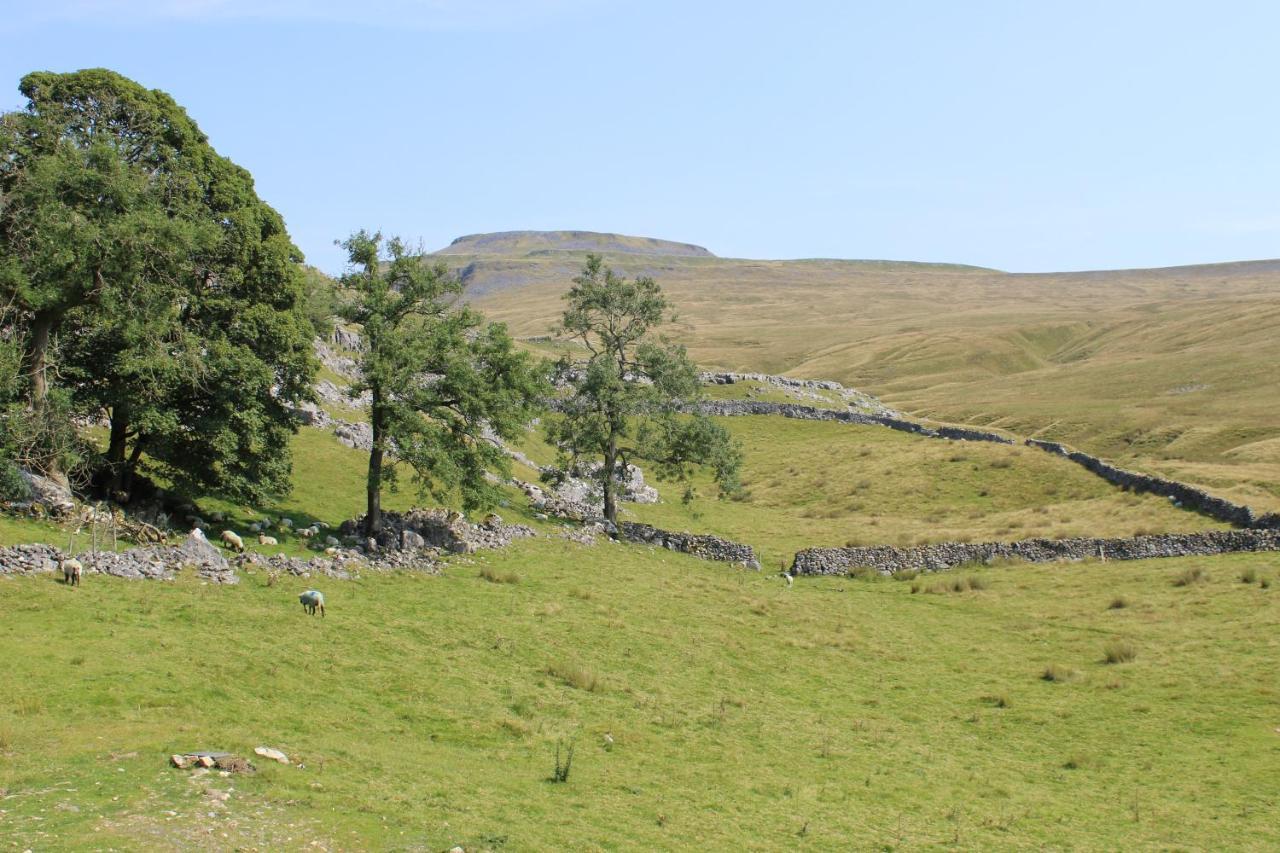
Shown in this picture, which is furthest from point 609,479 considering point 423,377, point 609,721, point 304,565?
point 609,721

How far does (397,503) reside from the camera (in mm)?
45531

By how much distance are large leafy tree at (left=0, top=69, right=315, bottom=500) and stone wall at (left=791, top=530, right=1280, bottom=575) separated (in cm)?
2598

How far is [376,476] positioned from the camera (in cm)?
3706

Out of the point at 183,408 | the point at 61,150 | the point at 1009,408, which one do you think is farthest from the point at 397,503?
the point at 1009,408

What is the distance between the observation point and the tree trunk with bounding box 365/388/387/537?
3722 centimetres

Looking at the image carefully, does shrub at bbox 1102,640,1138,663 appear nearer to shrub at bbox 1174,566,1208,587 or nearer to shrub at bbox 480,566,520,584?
shrub at bbox 1174,566,1208,587

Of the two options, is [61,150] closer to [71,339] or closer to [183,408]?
[71,339]

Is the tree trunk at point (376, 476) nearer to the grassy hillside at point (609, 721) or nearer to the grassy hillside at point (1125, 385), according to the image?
the grassy hillside at point (609, 721)

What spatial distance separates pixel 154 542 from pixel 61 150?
12.6m

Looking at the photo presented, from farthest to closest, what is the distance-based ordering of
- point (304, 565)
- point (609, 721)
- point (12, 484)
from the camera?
point (304, 565)
point (12, 484)
point (609, 721)

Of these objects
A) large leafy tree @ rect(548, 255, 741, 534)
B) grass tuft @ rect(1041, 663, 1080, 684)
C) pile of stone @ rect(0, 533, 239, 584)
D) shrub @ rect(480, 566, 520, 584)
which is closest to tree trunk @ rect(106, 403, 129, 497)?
pile of stone @ rect(0, 533, 239, 584)

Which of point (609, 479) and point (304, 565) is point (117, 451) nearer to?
point (304, 565)

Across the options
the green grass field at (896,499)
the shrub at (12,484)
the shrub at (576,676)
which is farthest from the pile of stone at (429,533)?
the green grass field at (896,499)

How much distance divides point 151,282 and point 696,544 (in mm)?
27517
